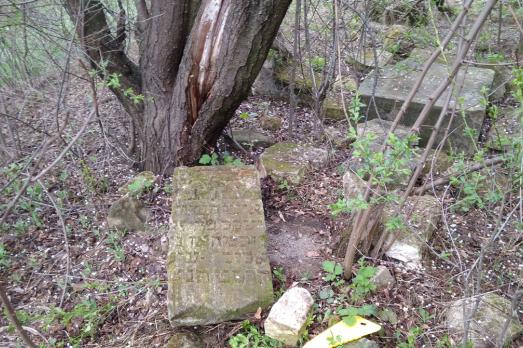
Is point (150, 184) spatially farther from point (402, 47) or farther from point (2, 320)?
point (402, 47)

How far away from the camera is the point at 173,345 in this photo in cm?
246

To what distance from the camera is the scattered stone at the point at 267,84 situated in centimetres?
536

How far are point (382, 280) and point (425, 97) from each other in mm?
2286

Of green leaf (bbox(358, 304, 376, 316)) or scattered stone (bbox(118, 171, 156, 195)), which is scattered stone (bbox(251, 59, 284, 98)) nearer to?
scattered stone (bbox(118, 171, 156, 195))

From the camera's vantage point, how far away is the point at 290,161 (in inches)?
155

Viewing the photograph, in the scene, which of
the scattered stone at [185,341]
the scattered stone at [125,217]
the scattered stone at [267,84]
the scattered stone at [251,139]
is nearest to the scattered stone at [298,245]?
the scattered stone at [185,341]

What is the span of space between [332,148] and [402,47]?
249 centimetres

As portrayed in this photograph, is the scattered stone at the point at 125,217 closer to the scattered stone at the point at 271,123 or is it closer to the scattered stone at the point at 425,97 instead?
the scattered stone at the point at 271,123

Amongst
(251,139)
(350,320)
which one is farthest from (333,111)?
(350,320)

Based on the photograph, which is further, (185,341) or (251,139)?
(251,139)

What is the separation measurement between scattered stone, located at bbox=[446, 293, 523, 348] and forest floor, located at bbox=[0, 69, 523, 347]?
7cm

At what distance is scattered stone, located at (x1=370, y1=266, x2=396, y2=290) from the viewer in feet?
8.85

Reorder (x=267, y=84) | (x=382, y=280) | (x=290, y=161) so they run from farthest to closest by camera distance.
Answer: (x=267, y=84) < (x=290, y=161) < (x=382, y=280)

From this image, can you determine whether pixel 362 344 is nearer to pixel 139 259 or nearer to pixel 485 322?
pixel 485 322
